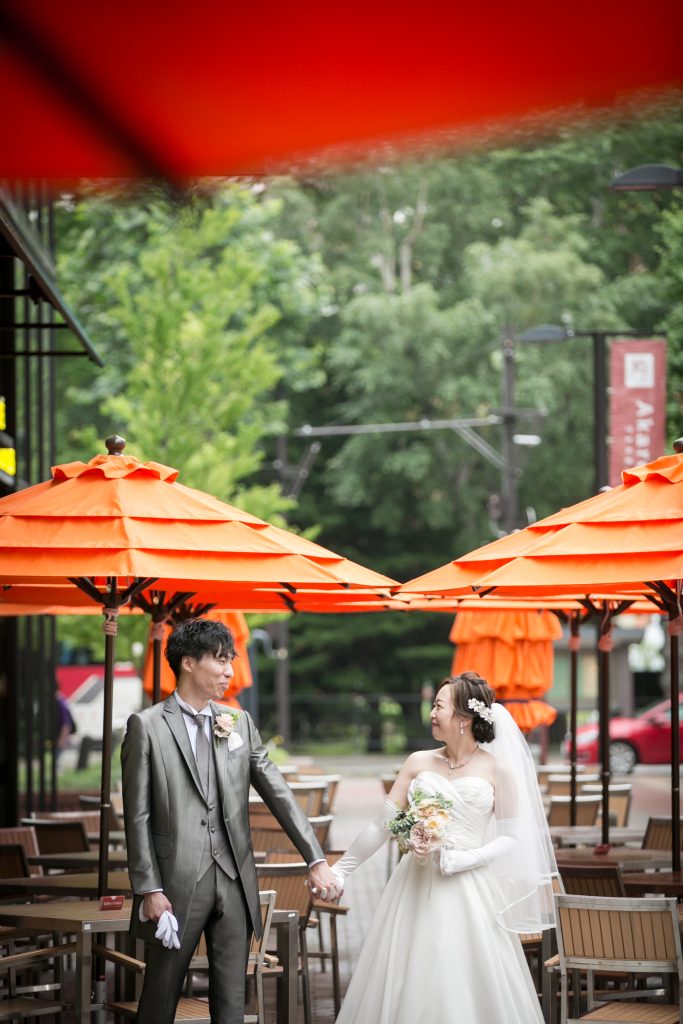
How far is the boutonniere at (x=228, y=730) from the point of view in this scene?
210 inches

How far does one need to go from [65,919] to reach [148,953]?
4.50 ft

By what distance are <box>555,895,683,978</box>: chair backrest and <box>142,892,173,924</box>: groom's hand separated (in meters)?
1.95

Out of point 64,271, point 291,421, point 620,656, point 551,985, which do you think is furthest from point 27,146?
point 291,421

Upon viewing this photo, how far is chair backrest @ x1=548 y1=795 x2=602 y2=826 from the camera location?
39.9 ft

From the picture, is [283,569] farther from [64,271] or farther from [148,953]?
[64,271]

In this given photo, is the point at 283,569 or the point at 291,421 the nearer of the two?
the point at 283,569

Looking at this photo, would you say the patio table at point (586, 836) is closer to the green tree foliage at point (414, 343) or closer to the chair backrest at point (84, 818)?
the chair backrest at point (84, 818)

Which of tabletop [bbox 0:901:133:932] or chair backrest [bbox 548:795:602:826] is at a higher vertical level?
tabletop [bbox 0:901:133:932]

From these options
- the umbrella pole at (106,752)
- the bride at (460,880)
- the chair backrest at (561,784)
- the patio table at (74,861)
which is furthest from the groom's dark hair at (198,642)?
the chair backrest at (561,784)

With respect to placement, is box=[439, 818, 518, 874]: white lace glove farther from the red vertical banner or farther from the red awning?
the red vertical banner

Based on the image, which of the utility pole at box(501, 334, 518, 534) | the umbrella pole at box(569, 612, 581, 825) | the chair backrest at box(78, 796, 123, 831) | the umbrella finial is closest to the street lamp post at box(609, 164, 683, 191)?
the umbrella pole at box(569, 612, 581, 825)

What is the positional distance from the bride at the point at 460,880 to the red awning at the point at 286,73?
193 inches

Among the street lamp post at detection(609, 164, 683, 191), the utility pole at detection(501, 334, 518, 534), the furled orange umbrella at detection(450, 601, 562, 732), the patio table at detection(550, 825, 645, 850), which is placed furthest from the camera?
the utility pole at detection(501, 334, 518, 534)

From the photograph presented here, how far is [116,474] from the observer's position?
730cm
